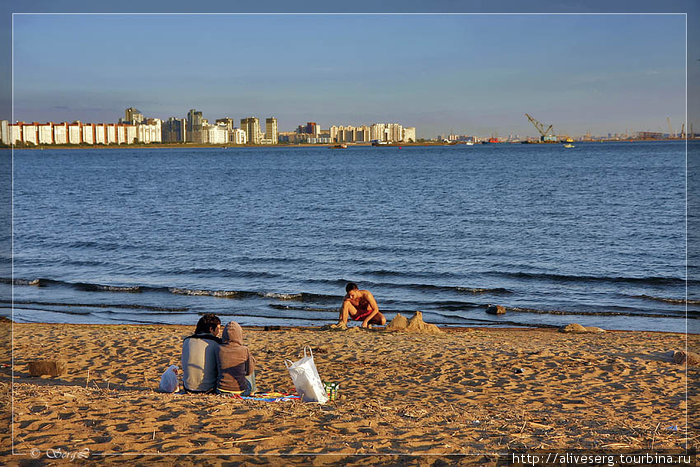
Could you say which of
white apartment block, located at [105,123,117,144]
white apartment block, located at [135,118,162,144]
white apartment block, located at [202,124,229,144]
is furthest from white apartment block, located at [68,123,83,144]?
white apartment block, located at [202,124,229,144]

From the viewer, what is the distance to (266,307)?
19.0 m

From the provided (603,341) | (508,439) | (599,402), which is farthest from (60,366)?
(603,341)

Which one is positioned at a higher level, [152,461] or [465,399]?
[152,461]

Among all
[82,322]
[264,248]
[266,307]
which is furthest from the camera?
[264,248]

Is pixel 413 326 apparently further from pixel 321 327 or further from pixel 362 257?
pixel 362 257

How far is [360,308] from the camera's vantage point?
15.5m

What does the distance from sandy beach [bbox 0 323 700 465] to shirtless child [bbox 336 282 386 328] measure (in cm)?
47

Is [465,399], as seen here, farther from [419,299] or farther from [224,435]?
[419,299]

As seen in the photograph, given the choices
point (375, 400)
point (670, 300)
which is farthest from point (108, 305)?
point (670, 300)

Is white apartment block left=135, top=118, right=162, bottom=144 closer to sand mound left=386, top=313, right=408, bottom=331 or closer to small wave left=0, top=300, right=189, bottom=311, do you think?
small wave left=0, top=300, right=189, bottom=311

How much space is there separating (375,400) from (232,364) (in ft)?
7.14

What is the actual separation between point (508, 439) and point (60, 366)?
7.63 meters

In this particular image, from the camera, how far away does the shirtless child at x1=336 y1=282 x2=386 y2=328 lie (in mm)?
15078

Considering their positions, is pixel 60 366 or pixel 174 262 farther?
pixel 174 262
